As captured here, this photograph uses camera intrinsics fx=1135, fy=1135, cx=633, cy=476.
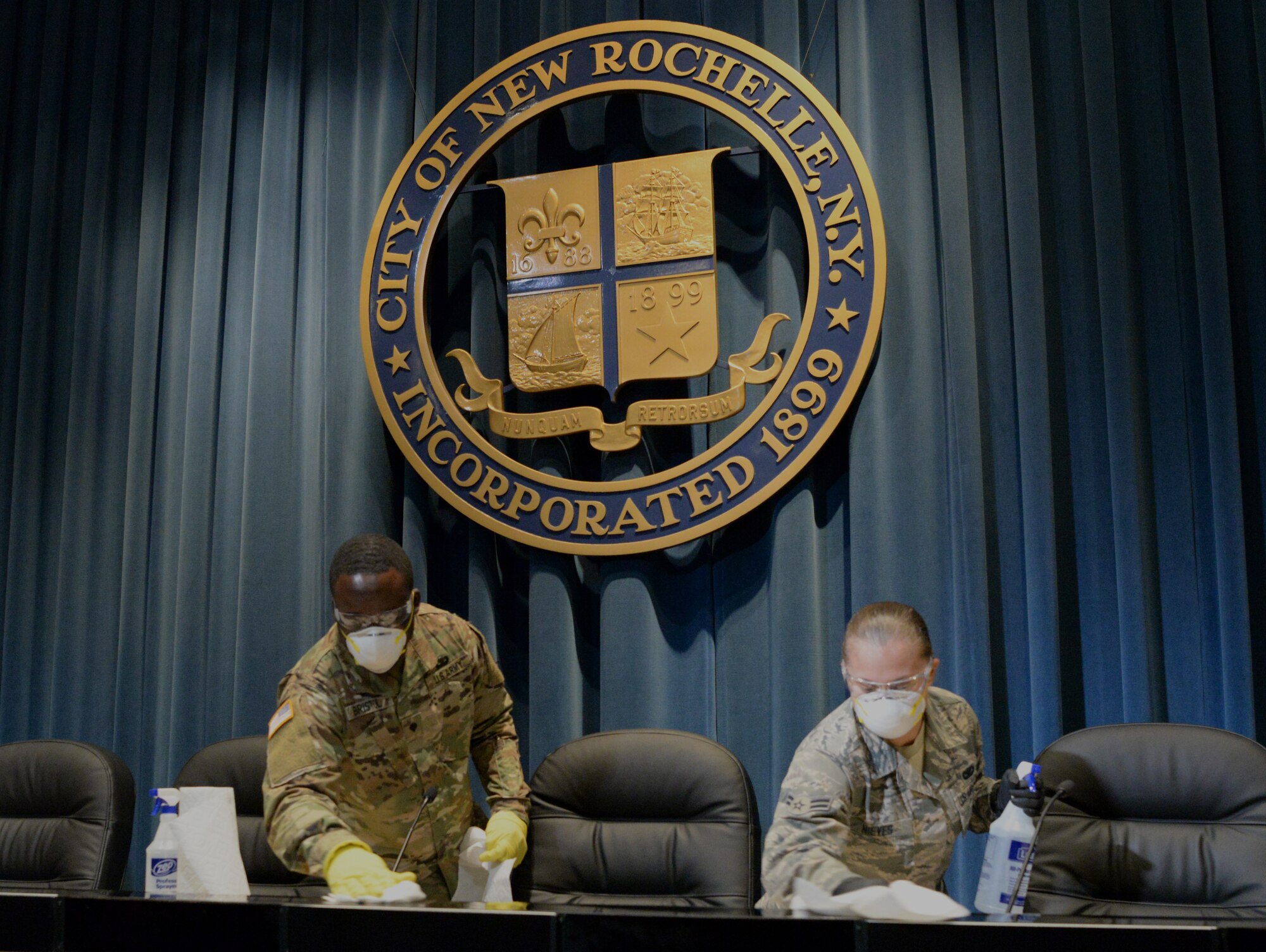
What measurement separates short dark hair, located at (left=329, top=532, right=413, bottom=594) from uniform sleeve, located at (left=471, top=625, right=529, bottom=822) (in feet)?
0.98

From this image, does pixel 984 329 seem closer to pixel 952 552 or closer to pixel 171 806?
pixel 952 552

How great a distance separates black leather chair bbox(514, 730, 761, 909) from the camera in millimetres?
2295

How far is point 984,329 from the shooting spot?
2768 millimetres

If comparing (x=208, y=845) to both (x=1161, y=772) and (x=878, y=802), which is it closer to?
(x=878, y=802)

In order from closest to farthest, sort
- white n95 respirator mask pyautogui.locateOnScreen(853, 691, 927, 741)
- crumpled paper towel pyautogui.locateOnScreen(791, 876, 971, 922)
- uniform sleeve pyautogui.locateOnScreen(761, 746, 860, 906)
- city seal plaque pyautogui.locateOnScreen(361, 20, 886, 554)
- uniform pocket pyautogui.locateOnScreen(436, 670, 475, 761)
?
crumpled paper towel pyautogui.locateOnScreen(791, 876, 971, 922) < uniform sleeve pyautogui.locateOnScreen(761, 746, 860, 906) < white n95 respirator mask pyautogui.locateOnScreen(853, 691, 927, 741) < uniform pocket pyautogui.locateOnScreen(436, 670, 475, 761) < city seal plaque pyautogui.locateOnScreen(361, 20, 886, 554)

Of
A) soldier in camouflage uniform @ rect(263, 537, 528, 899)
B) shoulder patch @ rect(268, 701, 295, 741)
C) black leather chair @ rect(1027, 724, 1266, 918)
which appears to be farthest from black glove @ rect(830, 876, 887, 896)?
shoulder patch @ rect(268, 701, 295, 741)

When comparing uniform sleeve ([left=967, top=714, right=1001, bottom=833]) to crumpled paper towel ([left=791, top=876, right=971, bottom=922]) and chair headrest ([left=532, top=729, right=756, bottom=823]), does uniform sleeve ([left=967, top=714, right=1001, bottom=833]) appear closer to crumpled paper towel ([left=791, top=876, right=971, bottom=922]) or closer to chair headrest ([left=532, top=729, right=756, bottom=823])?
chair headrest ([left=532, top=729, right=756, bottom=823])

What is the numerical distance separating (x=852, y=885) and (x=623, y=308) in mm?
1703

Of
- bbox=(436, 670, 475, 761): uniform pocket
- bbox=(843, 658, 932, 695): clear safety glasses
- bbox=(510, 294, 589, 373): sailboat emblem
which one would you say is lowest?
bbox=(436, 670, 475, 761): uniform pocket

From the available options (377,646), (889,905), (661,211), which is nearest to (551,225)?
(661,211)

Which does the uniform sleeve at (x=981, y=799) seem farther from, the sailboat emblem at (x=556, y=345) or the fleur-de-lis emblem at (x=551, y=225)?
the fleur-de-lis emblem at (x=551, y=225)

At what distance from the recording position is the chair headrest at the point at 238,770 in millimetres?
2668

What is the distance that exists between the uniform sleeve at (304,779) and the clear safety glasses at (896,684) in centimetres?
94

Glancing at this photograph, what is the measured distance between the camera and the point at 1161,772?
2166 millimetres
